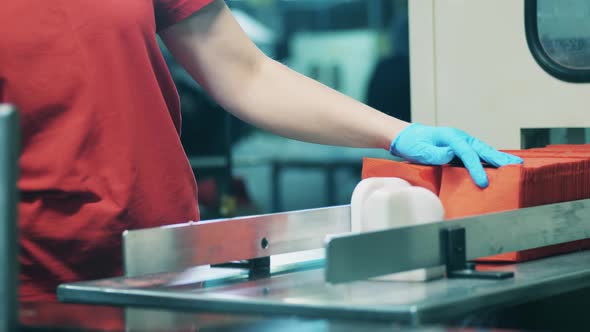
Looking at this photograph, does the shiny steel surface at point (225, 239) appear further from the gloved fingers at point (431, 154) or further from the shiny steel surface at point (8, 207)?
the shiny steel surface at point (8, 207)

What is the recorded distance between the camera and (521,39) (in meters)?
1.93

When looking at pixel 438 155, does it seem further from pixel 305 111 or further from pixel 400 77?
pixel 400 77

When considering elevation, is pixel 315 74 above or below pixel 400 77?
above

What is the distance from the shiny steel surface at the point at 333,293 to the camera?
98 centimetres

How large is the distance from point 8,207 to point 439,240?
22.8 inches

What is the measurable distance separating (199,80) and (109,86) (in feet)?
0.83

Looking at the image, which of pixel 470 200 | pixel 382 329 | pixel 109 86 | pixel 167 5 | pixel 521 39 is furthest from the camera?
pixel 521 39

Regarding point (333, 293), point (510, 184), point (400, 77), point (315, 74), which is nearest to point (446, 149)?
point (510, 184)

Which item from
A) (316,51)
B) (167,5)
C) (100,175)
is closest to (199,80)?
(167,5)

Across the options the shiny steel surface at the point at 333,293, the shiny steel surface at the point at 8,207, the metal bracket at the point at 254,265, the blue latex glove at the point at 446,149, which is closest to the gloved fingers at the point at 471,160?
the blue latex glove at the point at 446,149

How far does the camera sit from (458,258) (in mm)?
1180

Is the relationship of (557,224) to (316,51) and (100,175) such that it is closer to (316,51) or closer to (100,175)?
(100,175)

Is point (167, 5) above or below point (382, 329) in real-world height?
above

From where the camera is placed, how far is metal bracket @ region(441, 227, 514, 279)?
45.6 inches
